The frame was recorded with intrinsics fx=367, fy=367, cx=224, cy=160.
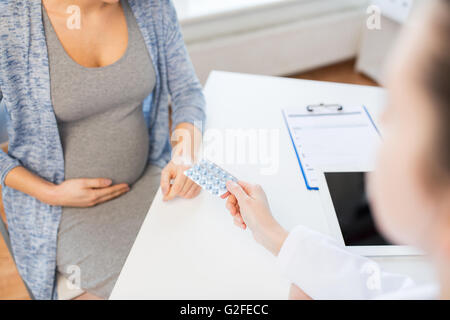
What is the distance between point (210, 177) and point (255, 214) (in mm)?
109

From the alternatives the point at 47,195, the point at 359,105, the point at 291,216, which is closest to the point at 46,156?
the point at 47,195

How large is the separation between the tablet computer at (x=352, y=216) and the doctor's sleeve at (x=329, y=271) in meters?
A: 0.05

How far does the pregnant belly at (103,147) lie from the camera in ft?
2.84

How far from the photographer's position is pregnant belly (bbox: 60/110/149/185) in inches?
34.1

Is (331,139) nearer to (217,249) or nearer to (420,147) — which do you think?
(217,249)

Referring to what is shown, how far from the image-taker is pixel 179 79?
977 millimetres

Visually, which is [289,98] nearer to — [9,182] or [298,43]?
[9,182]

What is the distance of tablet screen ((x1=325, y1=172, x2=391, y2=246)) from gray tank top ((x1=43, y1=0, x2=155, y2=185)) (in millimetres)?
484

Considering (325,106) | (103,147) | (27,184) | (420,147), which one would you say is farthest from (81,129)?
(420,147)

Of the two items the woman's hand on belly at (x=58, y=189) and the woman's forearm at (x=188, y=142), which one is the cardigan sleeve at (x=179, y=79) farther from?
the woman's hand on belly at (x=58, y=189)

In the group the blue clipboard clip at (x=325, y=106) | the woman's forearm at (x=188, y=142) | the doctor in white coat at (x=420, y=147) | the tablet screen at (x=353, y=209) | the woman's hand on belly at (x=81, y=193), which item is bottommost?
the woman's hand on belly at (x=81, y=193)

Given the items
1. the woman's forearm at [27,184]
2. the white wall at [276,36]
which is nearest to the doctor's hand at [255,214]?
the woman's forearm at [27,184]

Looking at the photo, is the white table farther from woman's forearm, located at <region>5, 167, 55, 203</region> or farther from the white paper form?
woman's forearm, located at <region>5, 167, 55, 203</region>
